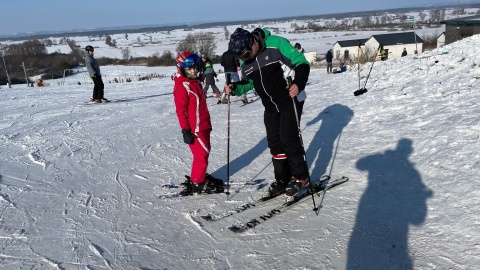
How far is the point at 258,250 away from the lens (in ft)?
10.1

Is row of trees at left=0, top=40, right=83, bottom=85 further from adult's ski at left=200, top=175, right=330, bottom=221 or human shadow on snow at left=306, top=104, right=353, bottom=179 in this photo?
adult's ski at left=200, top=175, right=330, bottom=221

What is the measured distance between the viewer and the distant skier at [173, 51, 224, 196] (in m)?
4.03

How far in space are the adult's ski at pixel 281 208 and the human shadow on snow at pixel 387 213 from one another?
16.0 inches

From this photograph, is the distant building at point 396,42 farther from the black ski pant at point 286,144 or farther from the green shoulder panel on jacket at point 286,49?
the green shoulder panel on jacket at point 286,49

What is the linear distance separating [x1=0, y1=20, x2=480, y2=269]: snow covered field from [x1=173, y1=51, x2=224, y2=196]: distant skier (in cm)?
20

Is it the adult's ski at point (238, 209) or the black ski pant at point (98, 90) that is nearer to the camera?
the adult's ski at point (238, 209)

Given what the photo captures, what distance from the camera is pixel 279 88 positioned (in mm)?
3852

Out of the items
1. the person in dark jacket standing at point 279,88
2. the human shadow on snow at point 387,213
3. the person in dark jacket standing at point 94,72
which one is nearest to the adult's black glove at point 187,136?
the person in dark jacket standing at point 279,88

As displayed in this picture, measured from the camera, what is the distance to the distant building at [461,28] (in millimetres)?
26141

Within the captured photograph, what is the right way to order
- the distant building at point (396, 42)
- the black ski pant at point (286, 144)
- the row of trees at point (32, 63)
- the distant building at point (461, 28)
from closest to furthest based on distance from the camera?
the black ski pant at point (286, 144), the distant building at point (461, 28), the row of trees at point (32, 63), the distant building at point (396, 42)

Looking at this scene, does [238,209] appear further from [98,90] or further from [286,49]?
[98,90]

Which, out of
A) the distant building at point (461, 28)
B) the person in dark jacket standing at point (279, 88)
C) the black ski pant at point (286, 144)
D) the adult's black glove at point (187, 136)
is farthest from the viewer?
the distant building at point (461, 28)

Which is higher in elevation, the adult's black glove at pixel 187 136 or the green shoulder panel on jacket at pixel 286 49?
the green shoulder panel on jacket at pixel 286 49

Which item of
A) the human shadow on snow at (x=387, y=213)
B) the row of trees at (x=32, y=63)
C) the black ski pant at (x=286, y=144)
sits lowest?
the human shadow on snow at (x=387, y=213)
